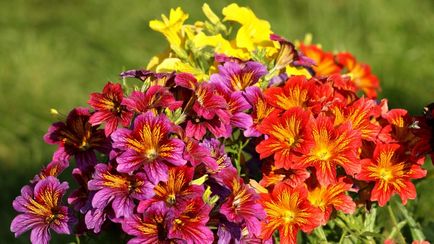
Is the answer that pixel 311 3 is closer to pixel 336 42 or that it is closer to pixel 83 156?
pixel 336 42

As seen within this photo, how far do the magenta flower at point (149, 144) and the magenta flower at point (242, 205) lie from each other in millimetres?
126

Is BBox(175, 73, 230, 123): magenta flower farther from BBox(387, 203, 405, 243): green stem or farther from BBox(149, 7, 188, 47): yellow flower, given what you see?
BBox(387, 203, 405, 243): green stem

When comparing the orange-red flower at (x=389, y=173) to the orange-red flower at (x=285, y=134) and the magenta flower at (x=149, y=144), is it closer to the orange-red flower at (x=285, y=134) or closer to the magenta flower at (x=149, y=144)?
the orange-red flower at (x=285, y=134)

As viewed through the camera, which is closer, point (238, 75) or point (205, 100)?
point (205, 100)

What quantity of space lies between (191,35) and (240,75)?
246mm

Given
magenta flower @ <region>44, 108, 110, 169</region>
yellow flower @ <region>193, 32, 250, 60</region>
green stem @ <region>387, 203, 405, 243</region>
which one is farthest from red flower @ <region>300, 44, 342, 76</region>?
magenta flower @ <region>44, 108, 110, 169</region>

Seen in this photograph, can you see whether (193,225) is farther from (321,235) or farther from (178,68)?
(178,68)

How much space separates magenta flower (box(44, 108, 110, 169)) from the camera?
1.92m

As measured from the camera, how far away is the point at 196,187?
1705mm

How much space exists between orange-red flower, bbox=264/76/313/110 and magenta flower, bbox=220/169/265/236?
0.81ft

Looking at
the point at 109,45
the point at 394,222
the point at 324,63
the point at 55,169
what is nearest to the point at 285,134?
the point at 394,222

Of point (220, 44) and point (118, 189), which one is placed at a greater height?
point (220, 44)

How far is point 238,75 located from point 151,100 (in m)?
0.27

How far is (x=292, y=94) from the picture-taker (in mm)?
1939
